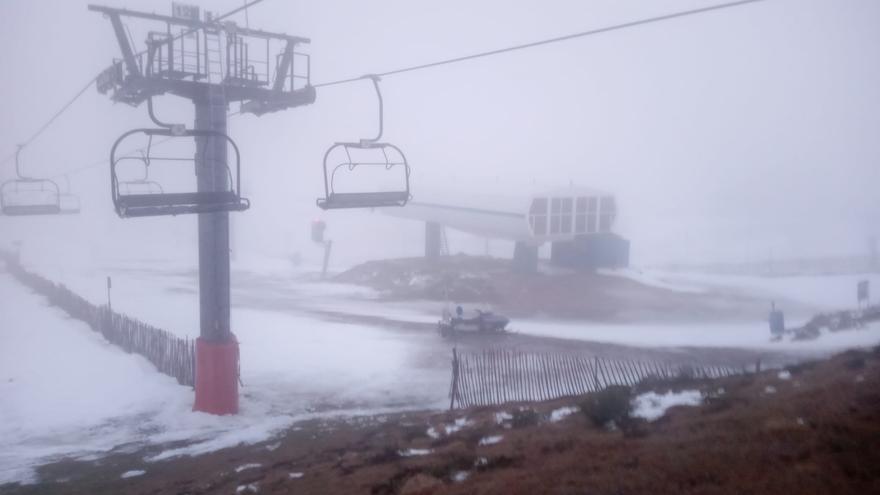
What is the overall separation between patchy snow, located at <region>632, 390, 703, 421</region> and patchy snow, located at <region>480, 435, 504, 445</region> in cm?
226

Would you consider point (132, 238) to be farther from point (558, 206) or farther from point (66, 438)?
point (66, 438)

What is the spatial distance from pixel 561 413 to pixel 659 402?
189 centimetres

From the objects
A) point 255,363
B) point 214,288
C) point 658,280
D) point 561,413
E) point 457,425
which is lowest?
point 255,363

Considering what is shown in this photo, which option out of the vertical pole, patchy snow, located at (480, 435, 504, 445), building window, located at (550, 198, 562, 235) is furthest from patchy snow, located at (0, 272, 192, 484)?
building window, located at (550, 198, 562, 235)

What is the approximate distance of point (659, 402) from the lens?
39.5ft

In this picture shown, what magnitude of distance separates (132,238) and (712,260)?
68.0 metres

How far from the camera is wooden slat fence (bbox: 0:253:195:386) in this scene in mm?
19797

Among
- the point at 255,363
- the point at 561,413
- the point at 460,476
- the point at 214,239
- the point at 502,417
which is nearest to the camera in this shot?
the point at 460,476

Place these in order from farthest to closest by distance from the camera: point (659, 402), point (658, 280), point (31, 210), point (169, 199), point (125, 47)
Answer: point (658, 280) → point (31, 210) → point (125, 47) → point (659, 402) → point (169, 199)

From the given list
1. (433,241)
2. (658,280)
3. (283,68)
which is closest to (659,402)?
(283,68)

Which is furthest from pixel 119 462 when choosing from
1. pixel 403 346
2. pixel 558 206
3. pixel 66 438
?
pixel 558 206

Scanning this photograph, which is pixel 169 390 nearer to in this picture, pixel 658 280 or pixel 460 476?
pixel 460 476

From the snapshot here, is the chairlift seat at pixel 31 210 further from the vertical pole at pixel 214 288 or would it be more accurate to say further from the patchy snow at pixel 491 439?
the patchy snow at pixel 491 439

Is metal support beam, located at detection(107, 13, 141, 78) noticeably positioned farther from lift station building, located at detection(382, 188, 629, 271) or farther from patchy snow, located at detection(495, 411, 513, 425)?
lift station building, located at detection(382, 188, 629, 271)
